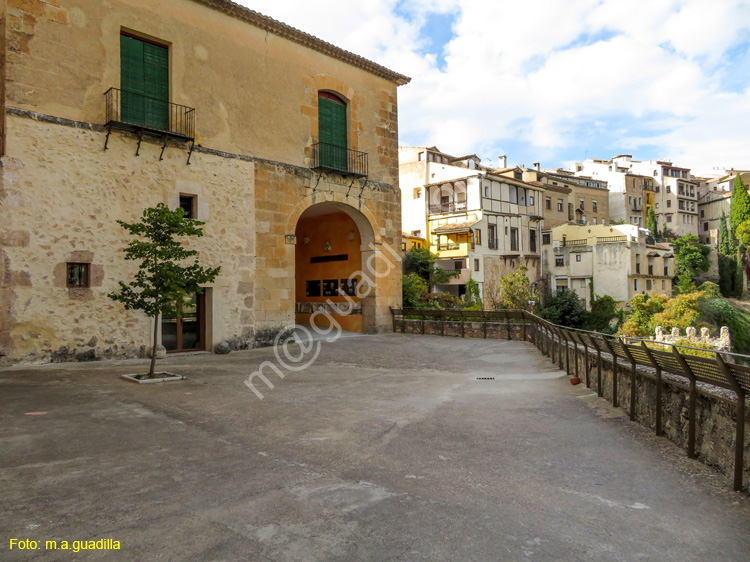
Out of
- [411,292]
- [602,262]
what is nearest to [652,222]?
[602,262]

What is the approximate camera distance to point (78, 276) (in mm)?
13172

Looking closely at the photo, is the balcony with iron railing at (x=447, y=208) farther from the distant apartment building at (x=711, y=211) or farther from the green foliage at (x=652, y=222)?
the distant apartment building at (x=711, y=211)

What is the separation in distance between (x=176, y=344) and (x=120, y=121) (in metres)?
6.26

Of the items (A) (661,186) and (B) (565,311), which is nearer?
(B) (565,311)

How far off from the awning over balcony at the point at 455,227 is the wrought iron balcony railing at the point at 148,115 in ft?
88.1

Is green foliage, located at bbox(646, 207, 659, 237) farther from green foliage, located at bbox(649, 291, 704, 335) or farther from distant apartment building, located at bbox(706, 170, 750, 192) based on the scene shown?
green foliage, located at bbox(649, 291, 704, 335)

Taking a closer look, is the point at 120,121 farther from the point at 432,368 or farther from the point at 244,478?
the point at 244,478

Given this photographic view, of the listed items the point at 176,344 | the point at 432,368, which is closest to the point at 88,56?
the point at 176,344

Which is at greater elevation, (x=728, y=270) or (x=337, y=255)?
(x=728, y=270)

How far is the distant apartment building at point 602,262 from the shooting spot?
156 ft

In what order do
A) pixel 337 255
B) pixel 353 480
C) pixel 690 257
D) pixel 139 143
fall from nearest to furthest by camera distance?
pixel 353 480 < pixel 139 143 < pixel 337 255 < pixel 690 257

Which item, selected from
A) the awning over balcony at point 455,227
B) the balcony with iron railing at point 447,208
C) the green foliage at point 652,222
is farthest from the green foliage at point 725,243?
the awning over balcony at point 455,227

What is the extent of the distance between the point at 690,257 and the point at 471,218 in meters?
30.0

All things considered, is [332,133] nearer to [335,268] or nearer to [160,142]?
[335,268]
